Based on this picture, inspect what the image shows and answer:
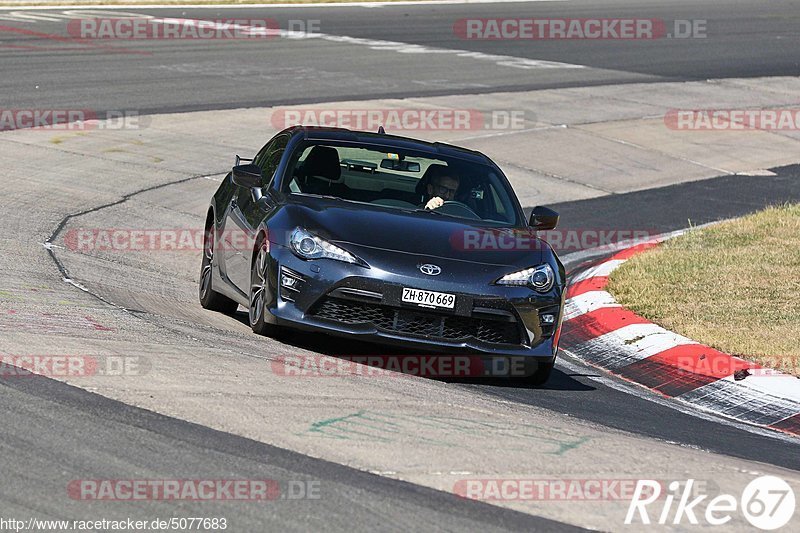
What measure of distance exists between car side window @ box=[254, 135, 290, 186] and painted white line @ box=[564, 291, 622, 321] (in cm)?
269

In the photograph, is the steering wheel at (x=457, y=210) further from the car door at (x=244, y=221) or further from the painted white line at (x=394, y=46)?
the painted white line at (x=394, y=46)

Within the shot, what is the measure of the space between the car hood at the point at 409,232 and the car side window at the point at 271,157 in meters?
0.83

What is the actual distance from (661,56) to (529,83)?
246 inches

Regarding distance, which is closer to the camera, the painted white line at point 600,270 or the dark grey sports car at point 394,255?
the dark grey sports car at point 394,255

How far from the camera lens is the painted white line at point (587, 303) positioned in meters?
10.9

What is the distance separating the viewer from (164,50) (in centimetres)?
2533

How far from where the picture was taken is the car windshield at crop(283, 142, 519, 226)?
9266 mm

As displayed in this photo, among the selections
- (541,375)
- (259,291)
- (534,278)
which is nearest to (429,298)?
(534,278)

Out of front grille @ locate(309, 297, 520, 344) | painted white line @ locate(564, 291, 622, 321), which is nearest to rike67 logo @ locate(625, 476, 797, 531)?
front grille @ locate(309, 297, 520, 344)

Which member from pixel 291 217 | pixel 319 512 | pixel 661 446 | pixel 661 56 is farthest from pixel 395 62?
pixel 319 512

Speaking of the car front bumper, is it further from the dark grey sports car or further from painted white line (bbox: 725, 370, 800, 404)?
painted white line (bbox: 725, 370, 800, 404)

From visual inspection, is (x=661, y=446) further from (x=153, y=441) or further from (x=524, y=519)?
(x=153, y=441)

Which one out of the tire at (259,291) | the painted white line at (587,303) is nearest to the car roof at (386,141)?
the tire at (259,291)

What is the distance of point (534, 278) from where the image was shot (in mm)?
8336
